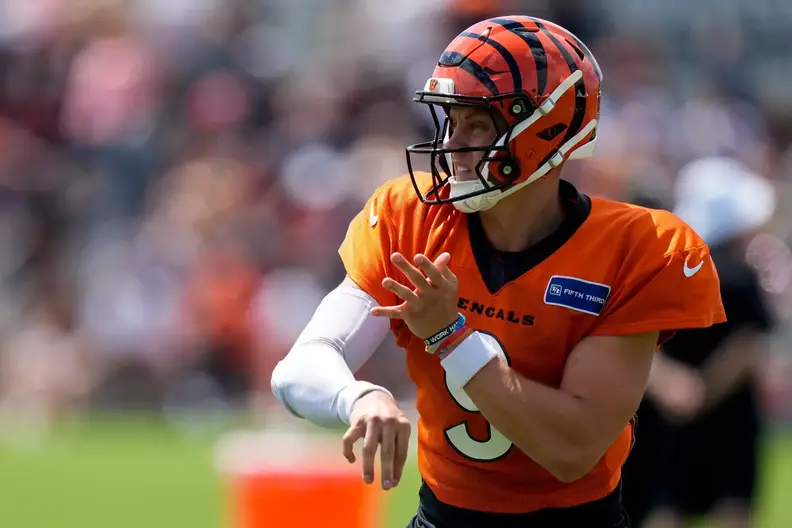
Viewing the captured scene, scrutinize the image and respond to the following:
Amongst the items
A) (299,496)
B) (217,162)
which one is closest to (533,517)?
(299,496)

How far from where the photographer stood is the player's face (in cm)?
321

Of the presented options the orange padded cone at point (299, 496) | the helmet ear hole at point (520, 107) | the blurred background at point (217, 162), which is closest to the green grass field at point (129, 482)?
the blurred background at point (217, 162)

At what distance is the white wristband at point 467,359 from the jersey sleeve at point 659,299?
0.32m

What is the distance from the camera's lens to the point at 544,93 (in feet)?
10.6

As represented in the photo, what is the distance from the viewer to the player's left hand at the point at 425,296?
2.89 meters

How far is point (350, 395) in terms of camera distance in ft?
9.64

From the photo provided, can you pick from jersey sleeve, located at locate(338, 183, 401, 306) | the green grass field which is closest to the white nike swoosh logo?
jersey sleeve, located at locate(338, 183, 401, 306)

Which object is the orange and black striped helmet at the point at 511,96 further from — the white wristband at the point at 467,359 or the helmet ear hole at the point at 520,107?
the white wristband at the point at 467,359

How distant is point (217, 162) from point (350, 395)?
26.3 ft

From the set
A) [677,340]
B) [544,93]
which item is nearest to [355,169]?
[677,340]

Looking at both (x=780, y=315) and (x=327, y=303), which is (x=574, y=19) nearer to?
(x=780, y=315)

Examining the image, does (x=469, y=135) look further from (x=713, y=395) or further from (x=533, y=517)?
(x=713, y=395)

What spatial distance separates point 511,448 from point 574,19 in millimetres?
7878

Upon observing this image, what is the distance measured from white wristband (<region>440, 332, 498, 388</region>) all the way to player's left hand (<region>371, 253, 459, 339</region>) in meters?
0.06
